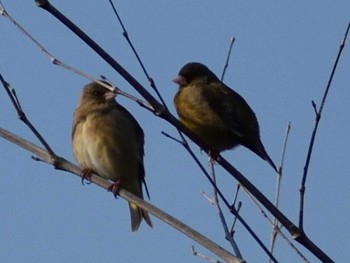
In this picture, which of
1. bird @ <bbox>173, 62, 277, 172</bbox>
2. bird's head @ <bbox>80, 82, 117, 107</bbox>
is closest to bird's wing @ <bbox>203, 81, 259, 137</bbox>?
bird @ <bbox>173, 62, 277, 172</bbox>

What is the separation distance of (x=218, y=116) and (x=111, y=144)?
0.92 metres

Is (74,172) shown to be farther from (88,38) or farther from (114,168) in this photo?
(114,168)

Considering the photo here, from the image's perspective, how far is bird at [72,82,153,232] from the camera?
6973mm

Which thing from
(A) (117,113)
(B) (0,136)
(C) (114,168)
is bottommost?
(B) (0,136)

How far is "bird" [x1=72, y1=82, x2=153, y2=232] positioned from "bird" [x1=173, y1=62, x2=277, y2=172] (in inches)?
18.7

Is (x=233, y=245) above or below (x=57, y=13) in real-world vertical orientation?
below

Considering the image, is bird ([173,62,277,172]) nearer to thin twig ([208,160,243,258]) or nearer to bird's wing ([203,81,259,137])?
bird's wing ([203,81,259,137])

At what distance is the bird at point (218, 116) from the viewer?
6727 mm

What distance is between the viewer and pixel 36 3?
121 inches

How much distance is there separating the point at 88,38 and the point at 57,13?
0.15 m

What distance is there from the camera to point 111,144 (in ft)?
23.0

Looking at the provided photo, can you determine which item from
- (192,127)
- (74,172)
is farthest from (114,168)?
(74,172)

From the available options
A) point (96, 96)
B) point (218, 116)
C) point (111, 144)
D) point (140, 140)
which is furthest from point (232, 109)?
point (96, 96)

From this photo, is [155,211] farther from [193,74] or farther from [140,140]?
[193,74]
